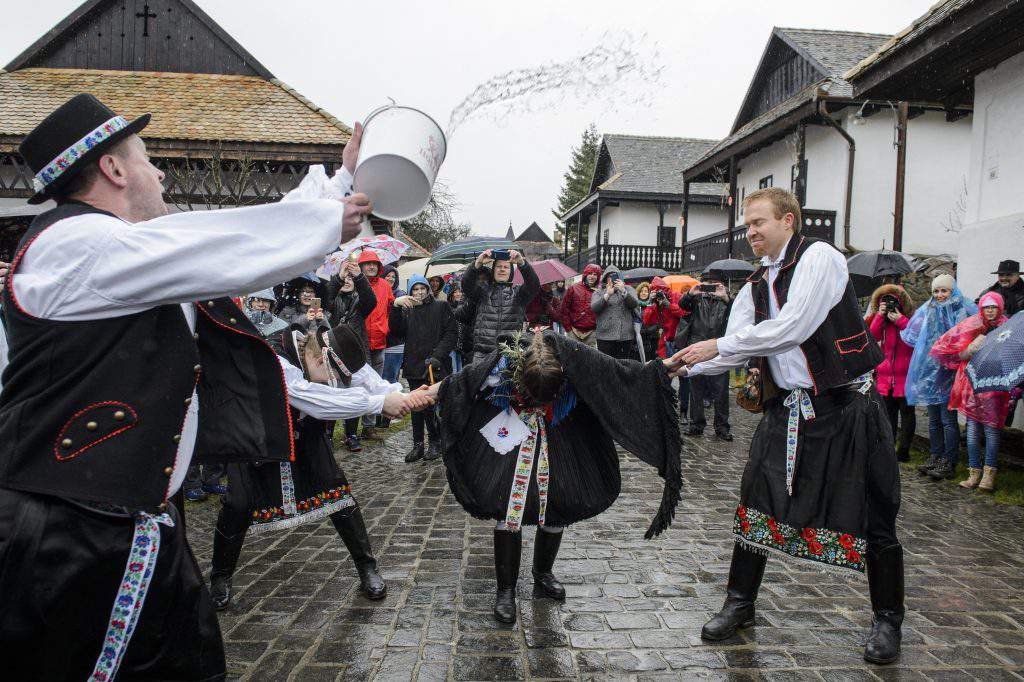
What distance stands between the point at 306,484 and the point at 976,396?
616 cm

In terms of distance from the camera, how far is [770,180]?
2231 centimetres

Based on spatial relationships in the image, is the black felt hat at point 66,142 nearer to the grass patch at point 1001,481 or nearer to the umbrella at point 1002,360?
the umbrella at point 1002,360

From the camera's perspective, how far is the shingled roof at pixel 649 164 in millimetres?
31750

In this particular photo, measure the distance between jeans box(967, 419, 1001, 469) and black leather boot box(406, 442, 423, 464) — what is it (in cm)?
566

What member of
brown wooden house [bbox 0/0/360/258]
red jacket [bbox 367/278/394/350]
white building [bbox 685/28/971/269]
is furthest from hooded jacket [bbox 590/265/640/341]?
white building [bbox 685/28/971/269]

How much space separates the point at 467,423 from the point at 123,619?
213 cm

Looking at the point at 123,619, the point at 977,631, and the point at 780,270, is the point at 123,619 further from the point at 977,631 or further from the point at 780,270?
the point at 977,631

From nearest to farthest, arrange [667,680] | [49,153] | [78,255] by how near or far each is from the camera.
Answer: [78,255] → [49,153] → [667,680]

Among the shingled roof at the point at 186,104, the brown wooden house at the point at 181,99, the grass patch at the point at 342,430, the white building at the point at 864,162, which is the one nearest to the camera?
the grass patch at the point at 342,430

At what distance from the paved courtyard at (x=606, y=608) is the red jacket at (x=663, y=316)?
508 cm

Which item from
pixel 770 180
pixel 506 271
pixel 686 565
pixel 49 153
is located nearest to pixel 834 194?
pixel 770 180

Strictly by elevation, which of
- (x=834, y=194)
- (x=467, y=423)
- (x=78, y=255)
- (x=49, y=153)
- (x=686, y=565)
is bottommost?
(x=686, y=565)

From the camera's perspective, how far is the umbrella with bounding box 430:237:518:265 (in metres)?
7.76

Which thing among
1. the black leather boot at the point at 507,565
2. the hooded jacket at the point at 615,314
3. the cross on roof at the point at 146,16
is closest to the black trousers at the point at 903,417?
the hooded jacket at the point at 615,314
